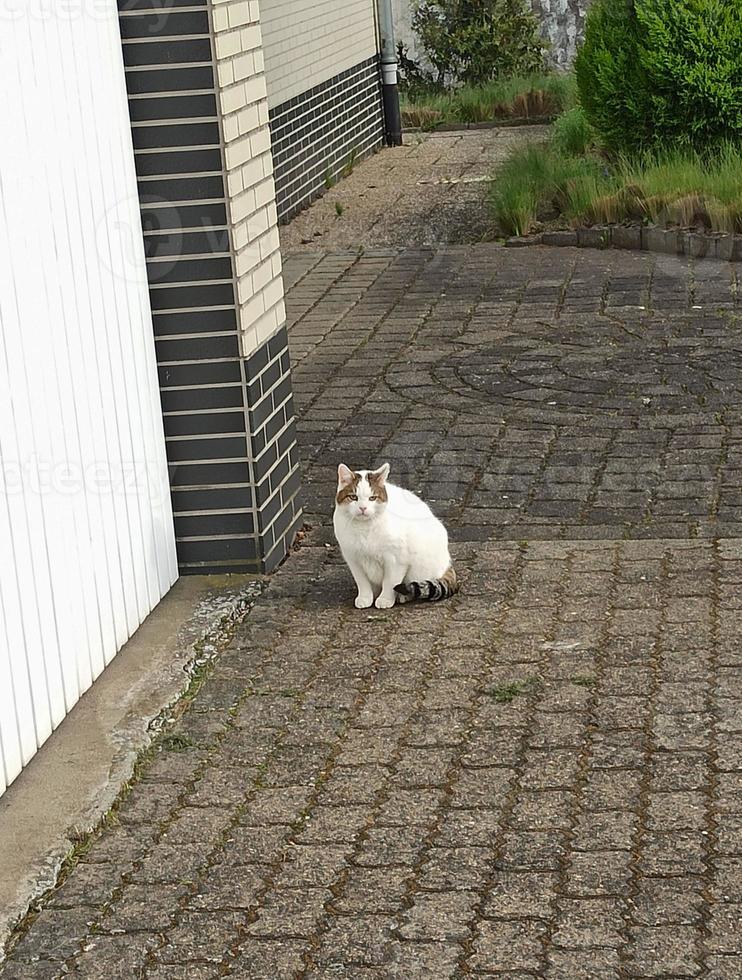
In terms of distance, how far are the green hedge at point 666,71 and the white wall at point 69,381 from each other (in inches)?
370

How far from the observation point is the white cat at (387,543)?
20.0 ft

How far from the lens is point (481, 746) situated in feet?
16.2

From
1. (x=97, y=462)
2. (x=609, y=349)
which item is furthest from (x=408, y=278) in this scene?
(x=97, y=462)

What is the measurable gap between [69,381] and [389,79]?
16.6 m

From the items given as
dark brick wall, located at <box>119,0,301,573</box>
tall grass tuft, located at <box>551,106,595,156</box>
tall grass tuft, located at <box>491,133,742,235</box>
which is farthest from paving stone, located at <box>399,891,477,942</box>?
tall grass tuft, located at <box>551,106,595,156</box>

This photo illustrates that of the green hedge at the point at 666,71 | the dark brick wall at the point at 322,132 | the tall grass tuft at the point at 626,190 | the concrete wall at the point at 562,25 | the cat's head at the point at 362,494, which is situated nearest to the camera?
the cat's head at the point at 362,494

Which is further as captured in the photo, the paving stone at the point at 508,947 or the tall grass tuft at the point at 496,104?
the tall grass tuft at the point at 496,104

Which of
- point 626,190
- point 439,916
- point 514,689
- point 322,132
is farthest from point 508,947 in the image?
point 322,132

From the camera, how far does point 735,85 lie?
14.2 metres

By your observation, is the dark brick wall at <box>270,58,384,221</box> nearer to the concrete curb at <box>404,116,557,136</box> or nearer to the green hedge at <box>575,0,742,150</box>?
the concrete curb at <box>404,116,557,136</box>

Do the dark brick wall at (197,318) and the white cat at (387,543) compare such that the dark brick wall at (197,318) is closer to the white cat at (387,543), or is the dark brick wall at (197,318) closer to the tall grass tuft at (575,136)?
the white cat at (387,543)

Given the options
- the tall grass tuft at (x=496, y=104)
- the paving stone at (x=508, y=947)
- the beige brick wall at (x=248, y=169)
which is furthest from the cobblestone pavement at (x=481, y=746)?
the tall grass tuft at (x=496, y=104)

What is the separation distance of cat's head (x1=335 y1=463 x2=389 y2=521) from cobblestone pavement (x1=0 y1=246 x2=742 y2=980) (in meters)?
0.43

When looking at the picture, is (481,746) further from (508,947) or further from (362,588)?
(362,588)
